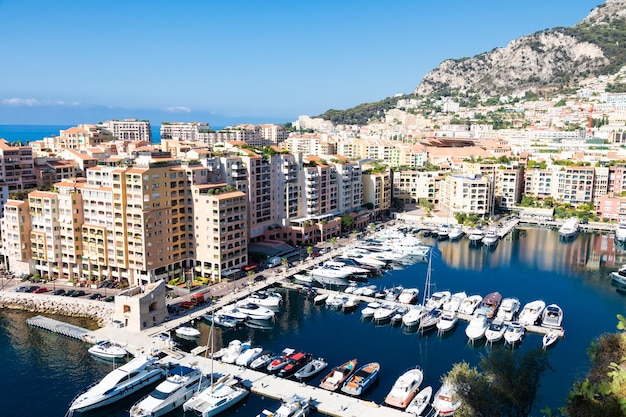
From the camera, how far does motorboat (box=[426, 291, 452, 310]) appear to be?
42366mm

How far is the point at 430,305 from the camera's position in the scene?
139 feet

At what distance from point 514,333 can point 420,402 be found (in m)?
12.0

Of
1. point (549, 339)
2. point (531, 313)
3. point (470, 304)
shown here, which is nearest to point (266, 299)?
point (470, 304)

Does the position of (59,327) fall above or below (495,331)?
below

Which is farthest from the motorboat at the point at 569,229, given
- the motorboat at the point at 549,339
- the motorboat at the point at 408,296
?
the motorboat at the point at 549,339

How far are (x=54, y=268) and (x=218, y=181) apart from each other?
17.1m

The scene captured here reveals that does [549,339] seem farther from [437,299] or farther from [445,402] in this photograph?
[445,402]

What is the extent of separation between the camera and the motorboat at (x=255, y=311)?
40.7 metres

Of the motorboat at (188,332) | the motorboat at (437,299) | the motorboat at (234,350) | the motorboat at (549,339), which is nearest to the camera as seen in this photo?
the motorboat at (234,350)

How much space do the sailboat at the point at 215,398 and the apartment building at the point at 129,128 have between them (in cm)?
10870

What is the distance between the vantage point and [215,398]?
2830 cm

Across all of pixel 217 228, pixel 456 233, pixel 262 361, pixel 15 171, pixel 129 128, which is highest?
pixel 129 128

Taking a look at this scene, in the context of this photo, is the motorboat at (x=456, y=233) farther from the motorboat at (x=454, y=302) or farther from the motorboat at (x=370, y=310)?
the motorboat at (x=370, y=310)

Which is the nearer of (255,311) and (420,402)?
(420,402)
